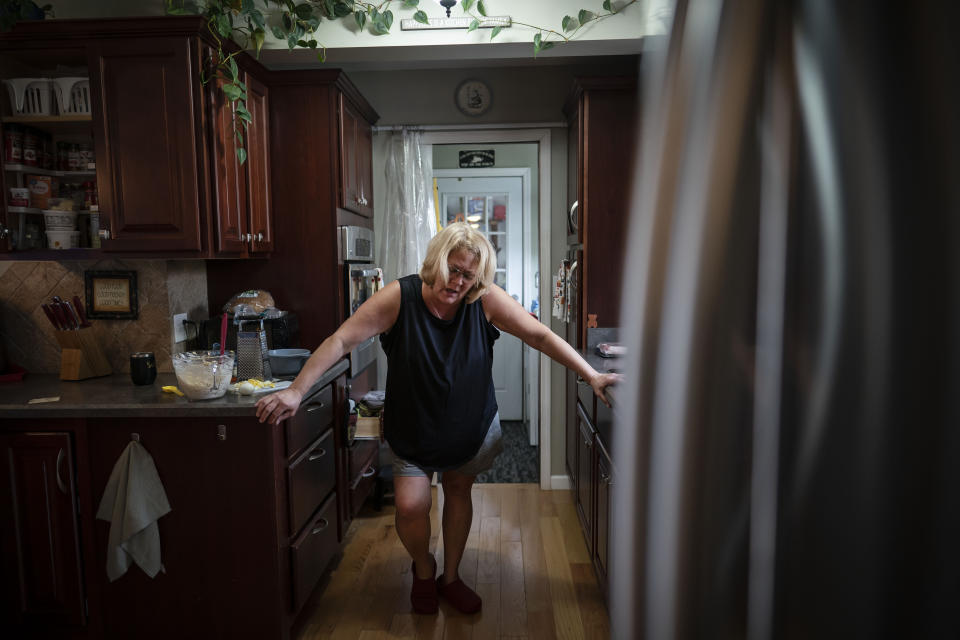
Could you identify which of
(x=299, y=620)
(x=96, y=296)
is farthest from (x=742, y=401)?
(x=96, y=296)

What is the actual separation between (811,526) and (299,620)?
224cm

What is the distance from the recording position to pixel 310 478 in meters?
2.15

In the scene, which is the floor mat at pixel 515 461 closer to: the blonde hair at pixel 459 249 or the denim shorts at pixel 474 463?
the denim shorts at pixel 474 463

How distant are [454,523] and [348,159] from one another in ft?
5.59

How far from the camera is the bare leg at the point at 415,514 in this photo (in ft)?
6.86

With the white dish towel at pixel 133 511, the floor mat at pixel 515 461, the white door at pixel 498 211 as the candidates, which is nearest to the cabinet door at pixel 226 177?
the white dish towel at pixel 133 511

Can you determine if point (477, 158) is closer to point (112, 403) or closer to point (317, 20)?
point (317, 20)

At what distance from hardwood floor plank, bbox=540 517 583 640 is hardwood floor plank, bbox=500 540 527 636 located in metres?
0.12

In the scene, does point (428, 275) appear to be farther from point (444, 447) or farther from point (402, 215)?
point (402, 215)

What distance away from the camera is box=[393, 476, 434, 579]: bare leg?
2.09 metres

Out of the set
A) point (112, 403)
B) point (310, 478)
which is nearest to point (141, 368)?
point (112, 403)

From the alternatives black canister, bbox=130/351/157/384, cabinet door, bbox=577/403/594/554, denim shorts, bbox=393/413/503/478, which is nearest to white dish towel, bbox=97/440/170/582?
black canister, bbox=130/351/157/384

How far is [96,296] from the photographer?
2342 millimetres

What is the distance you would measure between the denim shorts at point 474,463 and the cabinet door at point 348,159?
1.25 meters
